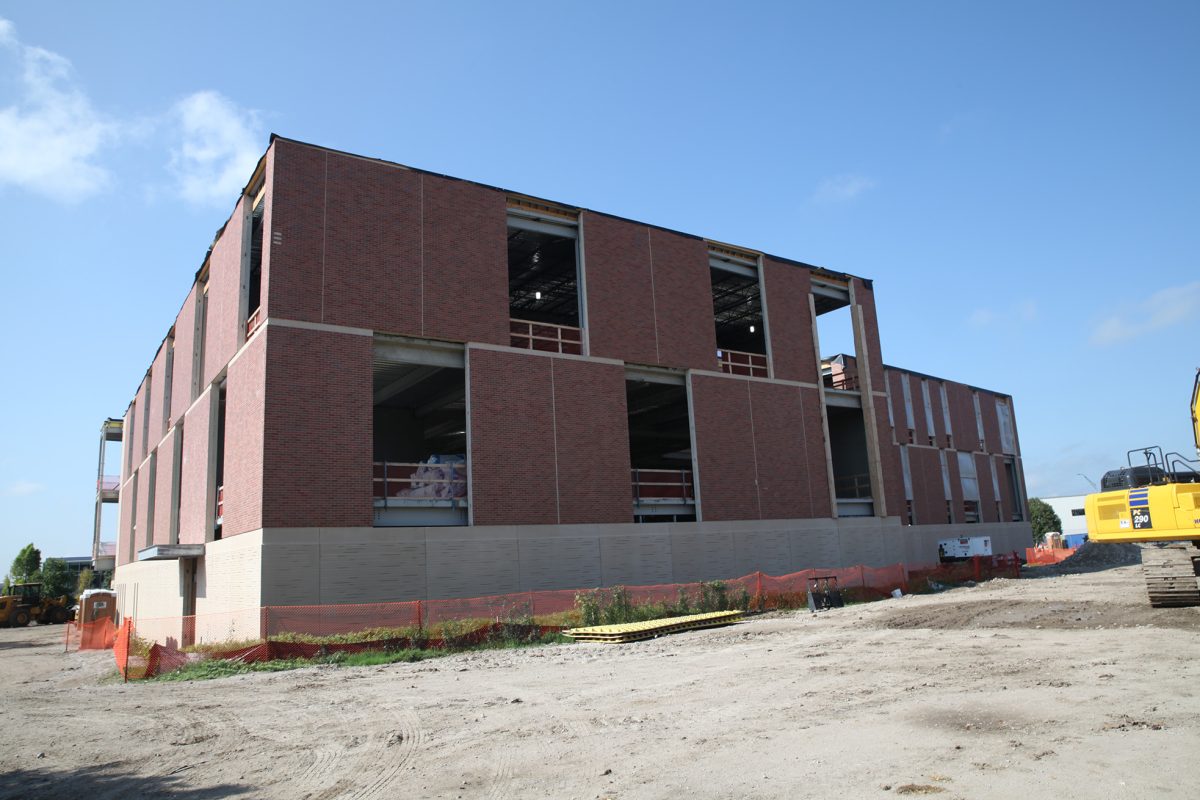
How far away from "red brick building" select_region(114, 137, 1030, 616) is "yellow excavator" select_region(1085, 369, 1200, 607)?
14440 millimetres

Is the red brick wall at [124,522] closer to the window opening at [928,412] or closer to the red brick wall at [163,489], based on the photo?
the red brick wall at [163,489]

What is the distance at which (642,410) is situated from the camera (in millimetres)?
36344

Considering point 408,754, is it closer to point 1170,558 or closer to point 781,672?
point 781,672

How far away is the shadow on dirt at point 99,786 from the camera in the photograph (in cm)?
764

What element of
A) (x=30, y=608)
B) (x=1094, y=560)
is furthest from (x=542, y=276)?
(x=30, y=608)

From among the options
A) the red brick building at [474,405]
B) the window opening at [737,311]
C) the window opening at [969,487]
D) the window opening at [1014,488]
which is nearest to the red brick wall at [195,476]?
the red brick building at [474,405]

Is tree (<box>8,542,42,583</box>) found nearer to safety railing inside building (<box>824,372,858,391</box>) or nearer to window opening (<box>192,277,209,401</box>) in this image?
window opening (<box>192,277,209,401</box>)

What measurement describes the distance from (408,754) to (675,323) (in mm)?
23201

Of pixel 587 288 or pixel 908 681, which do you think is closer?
pixel 908 681

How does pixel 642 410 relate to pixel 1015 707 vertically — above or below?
above

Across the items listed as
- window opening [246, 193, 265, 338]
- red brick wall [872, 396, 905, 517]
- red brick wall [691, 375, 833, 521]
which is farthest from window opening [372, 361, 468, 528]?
red brick wall [872, 396, 905, 517]

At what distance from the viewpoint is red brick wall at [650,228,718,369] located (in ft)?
98.7

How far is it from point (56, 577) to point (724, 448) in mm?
73420

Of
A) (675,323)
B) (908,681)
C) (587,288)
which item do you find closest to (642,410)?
(675,323)
